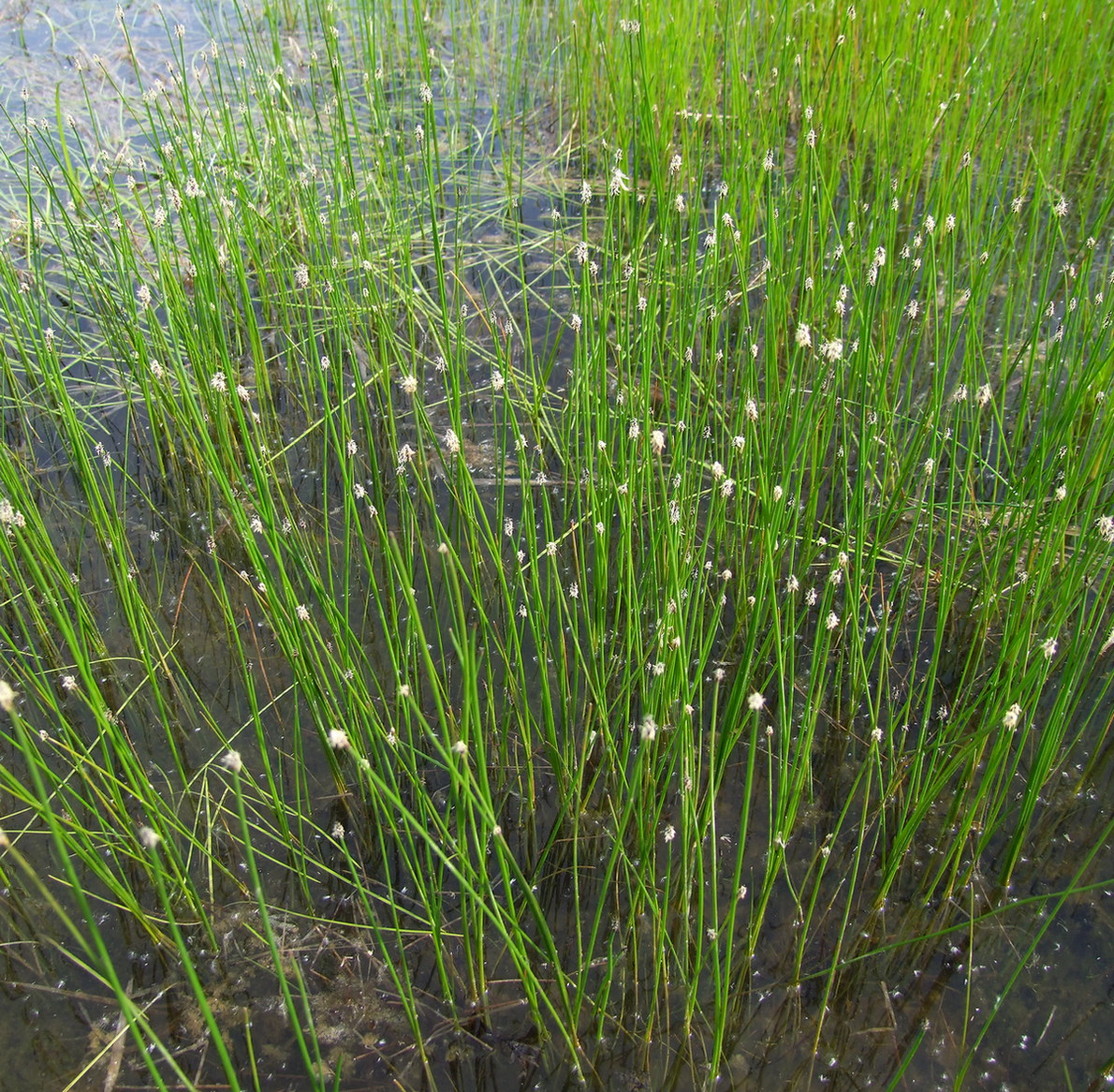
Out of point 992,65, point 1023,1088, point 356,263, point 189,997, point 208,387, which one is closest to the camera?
point 1023,1088

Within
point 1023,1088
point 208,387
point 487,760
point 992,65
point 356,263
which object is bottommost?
point 1023,1088

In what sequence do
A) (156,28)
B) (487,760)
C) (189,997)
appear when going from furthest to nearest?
(156,28), (487,760), (189,997)

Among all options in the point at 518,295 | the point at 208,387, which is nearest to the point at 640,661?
the point at 208,387

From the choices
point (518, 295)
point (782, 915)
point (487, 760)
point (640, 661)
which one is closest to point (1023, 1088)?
point (782, 915)

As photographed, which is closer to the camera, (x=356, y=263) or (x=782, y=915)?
(x=782, y=915)

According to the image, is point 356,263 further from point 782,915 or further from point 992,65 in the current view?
point 992,65

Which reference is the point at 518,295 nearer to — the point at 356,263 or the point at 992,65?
the point at 356,263

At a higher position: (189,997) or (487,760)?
(487,760)
